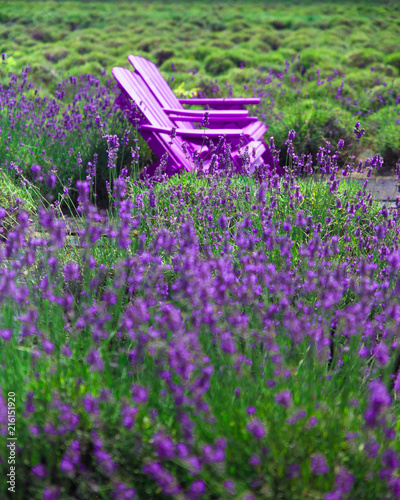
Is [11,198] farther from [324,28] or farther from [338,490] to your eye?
[324,28]

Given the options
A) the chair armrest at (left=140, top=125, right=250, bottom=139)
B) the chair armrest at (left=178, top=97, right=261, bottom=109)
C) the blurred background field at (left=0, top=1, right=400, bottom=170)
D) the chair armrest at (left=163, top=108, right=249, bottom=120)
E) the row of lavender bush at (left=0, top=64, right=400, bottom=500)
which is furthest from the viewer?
the blurred background field at (left=0, top=1, right=400, bottom=170)

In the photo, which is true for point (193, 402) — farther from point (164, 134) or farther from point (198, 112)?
point (198, 112)

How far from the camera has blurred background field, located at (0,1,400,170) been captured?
599cm

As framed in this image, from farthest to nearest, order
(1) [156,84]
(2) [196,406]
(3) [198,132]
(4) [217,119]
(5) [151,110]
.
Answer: (1) [156,84] < (4) [217,119] < (5) [151,110] < (3) [198,132] < (2) [196,406]

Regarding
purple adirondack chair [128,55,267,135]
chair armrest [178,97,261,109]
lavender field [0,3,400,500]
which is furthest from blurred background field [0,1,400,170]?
lavender field [0,3,400,500]

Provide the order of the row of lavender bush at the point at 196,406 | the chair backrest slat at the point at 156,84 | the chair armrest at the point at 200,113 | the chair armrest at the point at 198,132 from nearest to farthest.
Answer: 1. the row of lavender bush at the point at 196,406
2. the chair armrest at the point at 198,132
3. the chair armrest at the point at 200,113
4. the chair backrest slat at the point at 156,84

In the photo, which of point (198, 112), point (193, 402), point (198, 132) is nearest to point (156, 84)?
point (198, 112)

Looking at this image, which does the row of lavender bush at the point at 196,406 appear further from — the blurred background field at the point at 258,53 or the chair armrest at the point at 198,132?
the blurred background field at the point at 258,53

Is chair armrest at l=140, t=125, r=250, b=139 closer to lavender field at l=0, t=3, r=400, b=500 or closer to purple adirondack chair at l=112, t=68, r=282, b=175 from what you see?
purple adirondack chair at l=112, t=68, r=282, b=175

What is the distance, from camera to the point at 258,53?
47.3ft

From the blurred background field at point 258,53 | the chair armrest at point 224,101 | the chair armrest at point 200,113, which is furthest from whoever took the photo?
the blurred background field at point 258,53

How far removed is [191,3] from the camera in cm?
2984

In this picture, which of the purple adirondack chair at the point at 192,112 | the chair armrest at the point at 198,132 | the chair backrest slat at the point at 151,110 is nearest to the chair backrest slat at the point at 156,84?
the purple adirondack chair at the point at 192,112

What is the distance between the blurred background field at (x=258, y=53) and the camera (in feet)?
19.6
